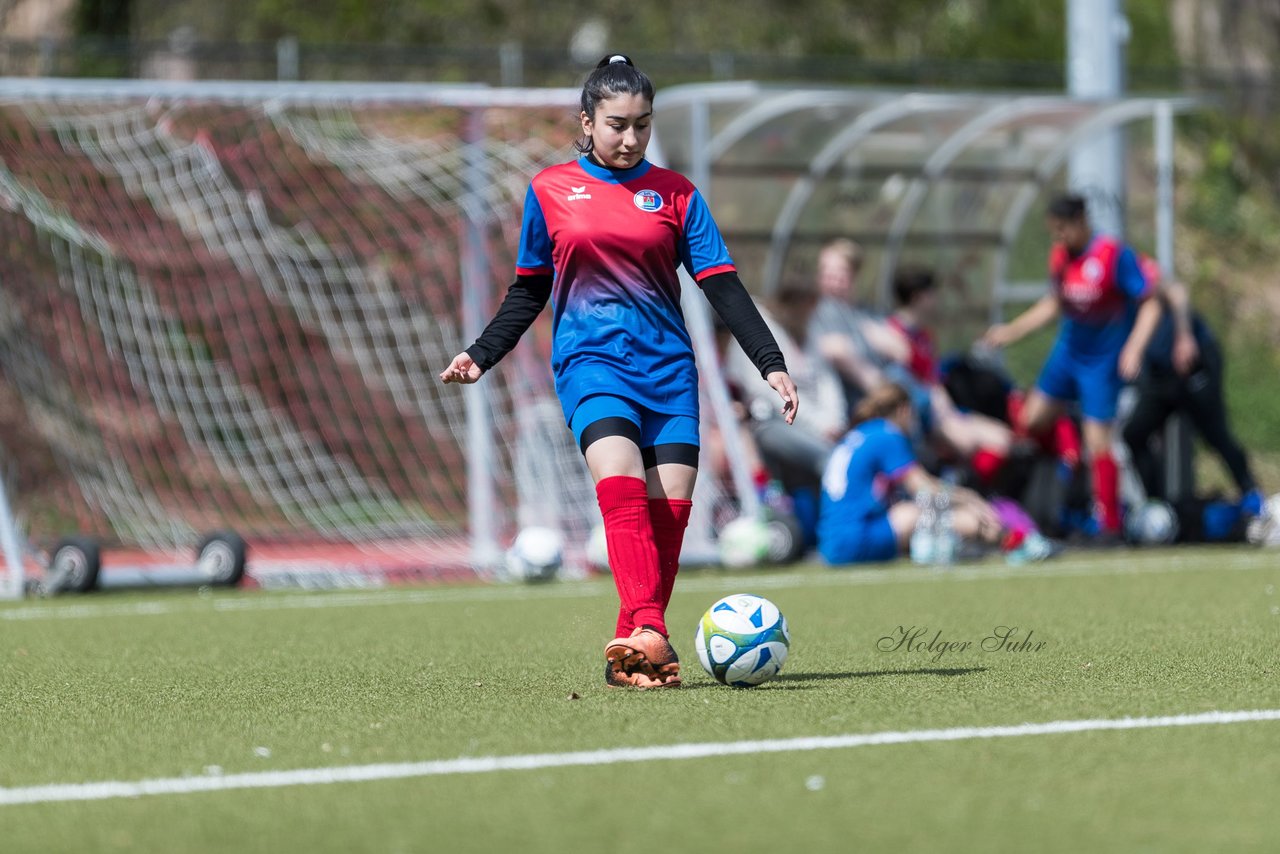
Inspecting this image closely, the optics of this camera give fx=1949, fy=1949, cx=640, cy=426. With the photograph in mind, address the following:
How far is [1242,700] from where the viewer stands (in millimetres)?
5082

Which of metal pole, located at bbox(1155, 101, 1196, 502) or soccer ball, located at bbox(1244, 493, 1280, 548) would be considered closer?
soccer ball, located at bbox(1244, 493, 1280, 548)

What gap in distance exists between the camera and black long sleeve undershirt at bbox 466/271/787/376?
571cm

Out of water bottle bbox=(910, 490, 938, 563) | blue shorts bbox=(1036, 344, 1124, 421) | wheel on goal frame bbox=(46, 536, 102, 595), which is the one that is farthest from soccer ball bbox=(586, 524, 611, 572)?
blue shorts bbox=(1036, 344, 1124, 421)

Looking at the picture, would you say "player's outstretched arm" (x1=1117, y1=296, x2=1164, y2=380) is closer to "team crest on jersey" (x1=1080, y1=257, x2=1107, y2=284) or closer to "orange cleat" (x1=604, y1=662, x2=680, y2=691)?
"team crest on jersey" (x1=1080, y1=257, x2=1107, y2=284)

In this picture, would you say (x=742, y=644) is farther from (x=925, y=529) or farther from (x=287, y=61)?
(x=287, y=61)

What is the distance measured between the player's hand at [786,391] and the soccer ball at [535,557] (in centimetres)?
463

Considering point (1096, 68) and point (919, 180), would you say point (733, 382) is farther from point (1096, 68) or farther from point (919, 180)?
point (1096, 68)

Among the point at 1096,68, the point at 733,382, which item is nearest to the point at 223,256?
the point at 733,382

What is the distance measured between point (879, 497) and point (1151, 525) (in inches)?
73.7

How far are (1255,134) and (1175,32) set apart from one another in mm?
3353

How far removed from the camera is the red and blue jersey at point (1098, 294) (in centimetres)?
1161

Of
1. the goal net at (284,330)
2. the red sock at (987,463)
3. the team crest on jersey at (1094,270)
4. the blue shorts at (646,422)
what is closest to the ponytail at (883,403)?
the red sock at (987,463)

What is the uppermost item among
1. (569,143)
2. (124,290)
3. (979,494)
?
(569,143)

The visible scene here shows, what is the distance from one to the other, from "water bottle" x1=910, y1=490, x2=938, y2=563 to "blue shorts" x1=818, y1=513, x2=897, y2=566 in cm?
16
